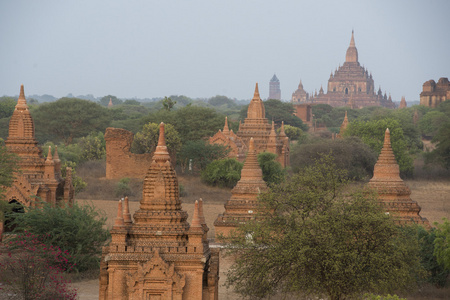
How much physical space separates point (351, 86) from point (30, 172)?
149 meters

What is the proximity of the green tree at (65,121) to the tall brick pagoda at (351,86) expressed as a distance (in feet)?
327

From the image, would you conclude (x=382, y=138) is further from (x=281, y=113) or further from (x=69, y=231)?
Answer: (x=69, y=231)

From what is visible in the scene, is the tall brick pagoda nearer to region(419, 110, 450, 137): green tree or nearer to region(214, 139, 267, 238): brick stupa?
region(419, 110, 450, 137): green tree

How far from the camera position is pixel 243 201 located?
26016 mm

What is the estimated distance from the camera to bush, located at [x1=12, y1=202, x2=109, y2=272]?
22.5 meters

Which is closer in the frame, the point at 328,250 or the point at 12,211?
the point at 328,250

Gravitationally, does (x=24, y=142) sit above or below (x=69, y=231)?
above

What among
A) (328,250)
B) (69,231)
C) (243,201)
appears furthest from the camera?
(243,201)

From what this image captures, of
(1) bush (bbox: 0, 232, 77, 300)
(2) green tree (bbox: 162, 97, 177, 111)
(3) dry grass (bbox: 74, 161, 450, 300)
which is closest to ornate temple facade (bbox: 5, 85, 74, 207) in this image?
(1) bush (bbox: 0, 232, 77, 300)

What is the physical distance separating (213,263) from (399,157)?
4047 cm

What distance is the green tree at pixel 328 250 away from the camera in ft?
58.7

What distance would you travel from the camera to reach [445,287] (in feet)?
72.4

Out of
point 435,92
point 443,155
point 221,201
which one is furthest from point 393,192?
point 435,92

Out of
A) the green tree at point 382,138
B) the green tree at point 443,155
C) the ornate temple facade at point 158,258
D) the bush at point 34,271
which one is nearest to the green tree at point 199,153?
the green tree at point 382,138
